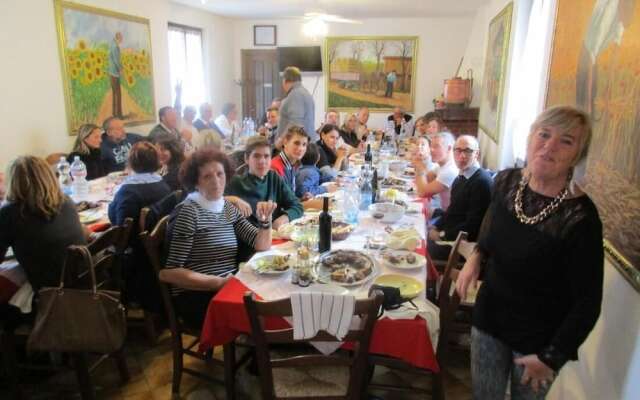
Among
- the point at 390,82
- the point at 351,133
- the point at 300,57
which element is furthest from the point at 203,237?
the point at 390,82

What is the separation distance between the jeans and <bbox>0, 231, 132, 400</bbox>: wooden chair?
151cm

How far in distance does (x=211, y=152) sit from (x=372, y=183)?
127 centimetres

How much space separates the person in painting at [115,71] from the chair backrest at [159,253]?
3.67 meters

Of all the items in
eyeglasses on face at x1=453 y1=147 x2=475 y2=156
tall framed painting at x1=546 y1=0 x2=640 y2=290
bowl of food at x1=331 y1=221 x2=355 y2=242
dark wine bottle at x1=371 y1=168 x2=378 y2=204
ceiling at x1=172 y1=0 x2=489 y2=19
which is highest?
ceiling at x1=172 y1=0 x2=489 y2=19

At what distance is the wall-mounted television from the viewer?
8.07m

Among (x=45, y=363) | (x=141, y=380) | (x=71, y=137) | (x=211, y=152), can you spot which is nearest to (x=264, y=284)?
(x=211, y=152)

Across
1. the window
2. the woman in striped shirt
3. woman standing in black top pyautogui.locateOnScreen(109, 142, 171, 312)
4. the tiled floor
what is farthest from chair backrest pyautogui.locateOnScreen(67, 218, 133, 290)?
the window

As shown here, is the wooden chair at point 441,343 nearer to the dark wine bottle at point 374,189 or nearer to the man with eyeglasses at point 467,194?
the man with eyeglasses at point 467,194

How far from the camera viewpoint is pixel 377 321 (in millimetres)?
1446

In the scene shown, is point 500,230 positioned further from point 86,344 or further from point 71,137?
point 71,137

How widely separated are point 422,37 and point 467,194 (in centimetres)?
608

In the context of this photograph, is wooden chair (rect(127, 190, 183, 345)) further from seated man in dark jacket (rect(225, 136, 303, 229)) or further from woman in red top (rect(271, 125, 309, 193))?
woman in red top (rect(271, 125, 309, 193))

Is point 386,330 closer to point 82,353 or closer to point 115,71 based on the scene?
point 82,353

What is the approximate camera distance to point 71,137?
453 centimetres
